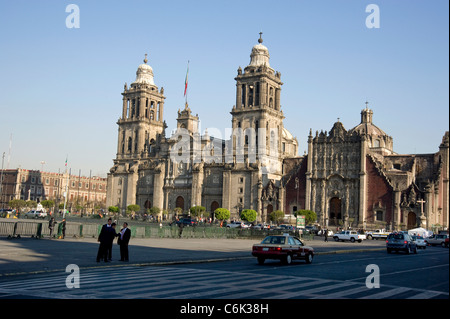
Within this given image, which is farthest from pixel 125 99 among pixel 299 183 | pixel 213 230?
pixel 213 230

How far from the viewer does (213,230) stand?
161 feet

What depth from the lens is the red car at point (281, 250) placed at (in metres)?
23.1

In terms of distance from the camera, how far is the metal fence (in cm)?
3378

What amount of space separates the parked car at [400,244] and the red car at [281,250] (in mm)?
13353

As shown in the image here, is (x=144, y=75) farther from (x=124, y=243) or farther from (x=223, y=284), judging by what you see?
(x=223, y=284)

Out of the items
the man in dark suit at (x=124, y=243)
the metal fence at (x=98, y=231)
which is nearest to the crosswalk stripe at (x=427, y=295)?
the man in dark suit at (x=124, y=243)

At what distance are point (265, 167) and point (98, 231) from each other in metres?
49.0

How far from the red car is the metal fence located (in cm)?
1684

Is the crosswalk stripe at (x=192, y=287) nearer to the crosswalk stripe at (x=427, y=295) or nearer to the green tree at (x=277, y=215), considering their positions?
the crosswalk stripe at (x=427, y=295)

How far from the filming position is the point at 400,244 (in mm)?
35312

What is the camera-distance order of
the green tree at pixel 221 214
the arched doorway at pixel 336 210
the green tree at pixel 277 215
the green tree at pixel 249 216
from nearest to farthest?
the green tree at pixel 249 216, the green tree at pixel 277 215, the green tree at pixel 221 214, the arched doorway at pixel 336 210
